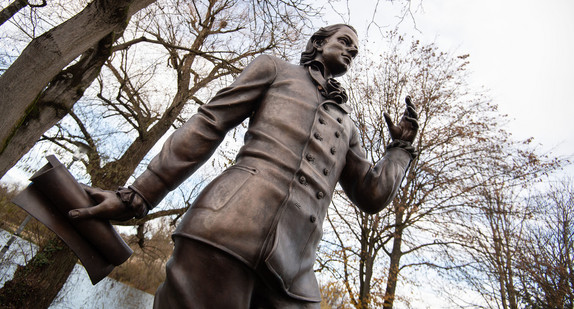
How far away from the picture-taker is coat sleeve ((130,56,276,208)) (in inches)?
64.7

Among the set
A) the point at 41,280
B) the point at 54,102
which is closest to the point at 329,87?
the point at 54,102

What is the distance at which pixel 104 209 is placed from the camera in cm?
146

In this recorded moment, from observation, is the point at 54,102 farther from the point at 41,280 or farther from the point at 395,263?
the point at 395,263

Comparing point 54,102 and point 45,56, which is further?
point 54,102

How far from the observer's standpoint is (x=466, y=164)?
11.3 metres

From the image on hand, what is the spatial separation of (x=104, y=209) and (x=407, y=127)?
5.52ft

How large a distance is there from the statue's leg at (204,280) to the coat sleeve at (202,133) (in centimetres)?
35

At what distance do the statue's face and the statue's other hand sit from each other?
58.8 inches

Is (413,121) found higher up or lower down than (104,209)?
higher up

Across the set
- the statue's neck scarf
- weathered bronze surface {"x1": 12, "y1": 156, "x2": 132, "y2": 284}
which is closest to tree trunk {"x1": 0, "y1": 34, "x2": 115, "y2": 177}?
weathered bronze surface {"x1": 12, "y1": 156, "x2": 132, "y2": 284}

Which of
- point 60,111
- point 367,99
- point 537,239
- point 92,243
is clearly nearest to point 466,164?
point 367,99

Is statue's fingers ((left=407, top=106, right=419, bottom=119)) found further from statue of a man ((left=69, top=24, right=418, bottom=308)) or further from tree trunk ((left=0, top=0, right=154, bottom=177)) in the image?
tree trunk ((left=0, top=0, right=154, bottom=177))

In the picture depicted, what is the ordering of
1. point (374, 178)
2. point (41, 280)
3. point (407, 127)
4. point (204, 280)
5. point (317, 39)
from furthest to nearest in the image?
point (41, 280) < point (317, 39) < point (407, 127) < point (374, 178) < point (204, 280)

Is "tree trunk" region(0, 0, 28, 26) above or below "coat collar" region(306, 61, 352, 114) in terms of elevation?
above
